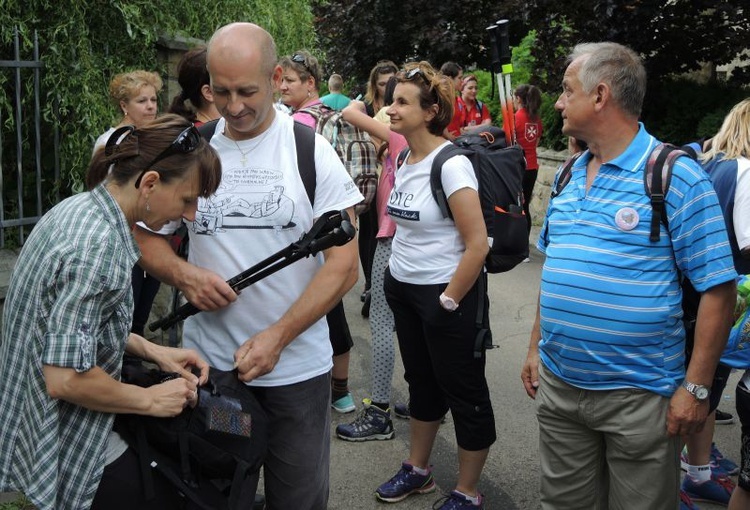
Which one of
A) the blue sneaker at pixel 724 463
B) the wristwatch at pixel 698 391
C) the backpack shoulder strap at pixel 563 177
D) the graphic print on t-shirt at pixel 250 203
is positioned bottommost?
the blue sneaker at pixel 724 463

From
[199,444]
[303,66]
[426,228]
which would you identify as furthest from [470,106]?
[199,444]

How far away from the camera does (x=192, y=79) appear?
4316mm

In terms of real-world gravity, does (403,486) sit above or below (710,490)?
below

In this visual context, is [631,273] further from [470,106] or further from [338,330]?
[470,106]

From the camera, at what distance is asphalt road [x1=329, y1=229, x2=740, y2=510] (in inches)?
166

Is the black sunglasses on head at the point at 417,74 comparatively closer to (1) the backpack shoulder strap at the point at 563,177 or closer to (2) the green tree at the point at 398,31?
(1) the backpack shoulder strap at the point at 563,177

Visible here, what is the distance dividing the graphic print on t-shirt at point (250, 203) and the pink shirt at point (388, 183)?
7.29ft

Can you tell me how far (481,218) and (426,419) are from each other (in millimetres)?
1071

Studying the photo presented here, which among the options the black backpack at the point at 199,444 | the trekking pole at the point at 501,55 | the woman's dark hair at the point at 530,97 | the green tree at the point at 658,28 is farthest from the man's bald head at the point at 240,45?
the woman's dark hair at the point at 530,97

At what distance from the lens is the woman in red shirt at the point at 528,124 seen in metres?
10.2

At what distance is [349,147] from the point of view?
5.37 meters

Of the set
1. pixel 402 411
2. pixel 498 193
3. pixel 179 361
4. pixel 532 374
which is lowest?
pixel 402 411

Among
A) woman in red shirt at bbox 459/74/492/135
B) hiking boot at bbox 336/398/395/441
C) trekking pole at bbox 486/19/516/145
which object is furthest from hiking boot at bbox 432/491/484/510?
woman in red shirt at bbox 459/74/492/135

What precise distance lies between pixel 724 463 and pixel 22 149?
178 inches
